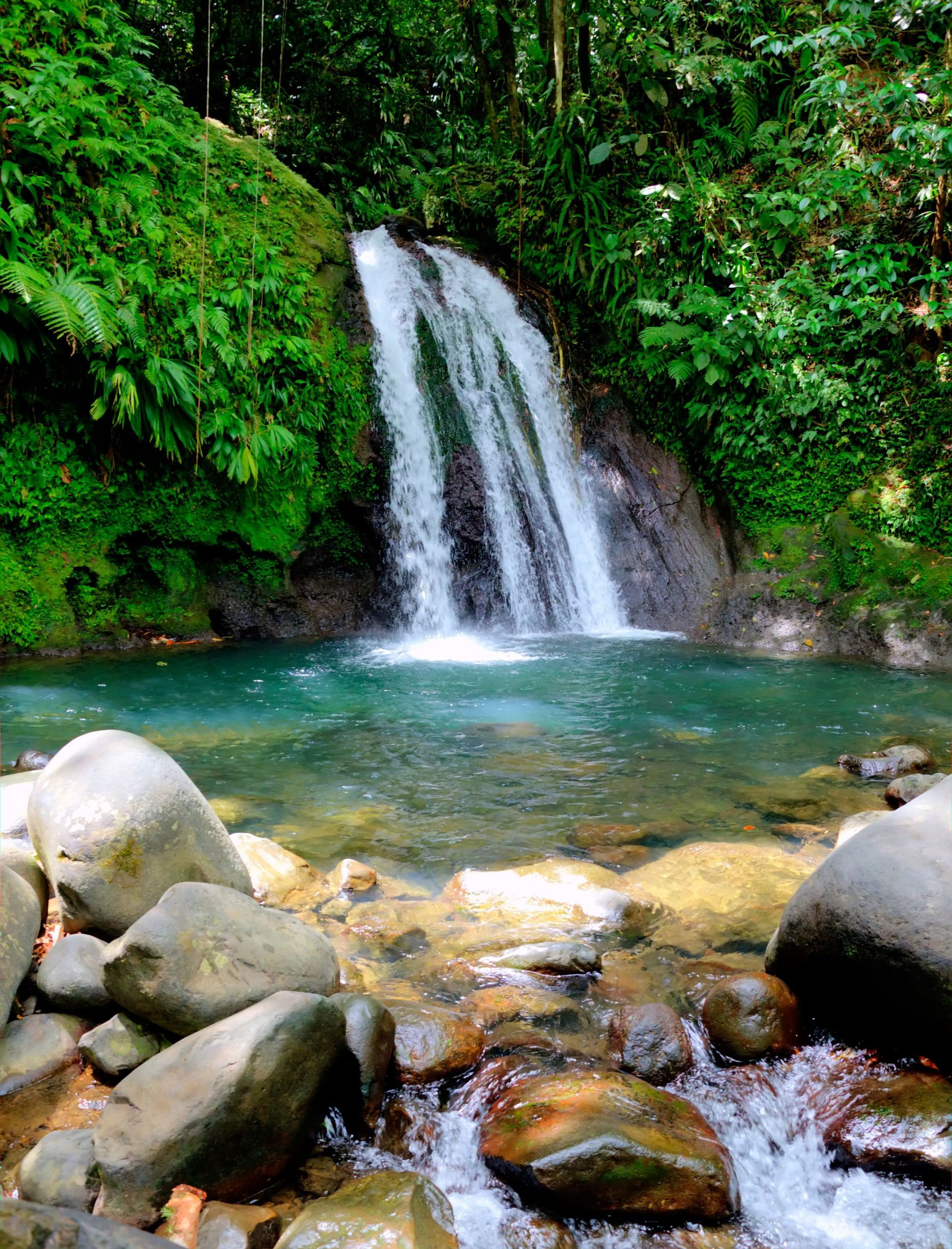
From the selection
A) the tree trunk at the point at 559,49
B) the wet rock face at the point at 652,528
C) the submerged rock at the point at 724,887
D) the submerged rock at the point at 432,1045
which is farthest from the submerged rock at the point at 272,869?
the tree trunk at the point at 559,49

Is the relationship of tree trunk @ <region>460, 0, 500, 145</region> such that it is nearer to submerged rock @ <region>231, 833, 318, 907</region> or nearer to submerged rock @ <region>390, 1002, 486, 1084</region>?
submerged rock @ <region>231, 833, 318, 907</region>

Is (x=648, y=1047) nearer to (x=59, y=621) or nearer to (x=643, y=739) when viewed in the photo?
(x=643, y=739)

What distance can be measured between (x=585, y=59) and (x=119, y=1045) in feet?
46.5

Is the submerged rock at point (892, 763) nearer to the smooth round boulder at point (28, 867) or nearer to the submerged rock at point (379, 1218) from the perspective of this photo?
the submerged rock at point (379, 1218)

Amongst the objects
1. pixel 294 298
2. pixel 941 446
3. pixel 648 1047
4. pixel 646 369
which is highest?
pixel 294 298

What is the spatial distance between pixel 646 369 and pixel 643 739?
6.33 metres

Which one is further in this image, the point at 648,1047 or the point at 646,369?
the point at 646,369

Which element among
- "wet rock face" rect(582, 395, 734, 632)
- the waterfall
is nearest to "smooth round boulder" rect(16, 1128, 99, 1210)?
the waterfall

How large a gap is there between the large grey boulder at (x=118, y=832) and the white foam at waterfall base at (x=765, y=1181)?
1.33 metres

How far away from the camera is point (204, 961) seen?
2.91 meters

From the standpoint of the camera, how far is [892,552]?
9758mm

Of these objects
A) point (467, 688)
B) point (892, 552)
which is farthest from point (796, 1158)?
point (892, 552)

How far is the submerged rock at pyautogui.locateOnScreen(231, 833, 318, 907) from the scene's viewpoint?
157 inches

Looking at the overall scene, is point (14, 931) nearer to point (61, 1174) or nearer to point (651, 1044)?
point (61, 1174)
